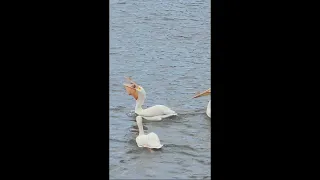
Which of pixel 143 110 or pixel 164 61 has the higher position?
pixel 164 61

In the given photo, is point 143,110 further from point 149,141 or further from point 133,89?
point 149,141

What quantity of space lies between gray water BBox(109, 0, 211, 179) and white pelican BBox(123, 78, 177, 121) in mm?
21

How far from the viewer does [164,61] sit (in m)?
2.95

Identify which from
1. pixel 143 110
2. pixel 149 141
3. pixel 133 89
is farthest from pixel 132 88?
pixel 149 141

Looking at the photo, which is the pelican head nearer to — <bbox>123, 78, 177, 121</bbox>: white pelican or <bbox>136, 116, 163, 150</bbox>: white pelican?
<bbox>123, 78, 177, 121</bbox>: white pelican

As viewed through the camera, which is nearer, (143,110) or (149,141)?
(149,141)

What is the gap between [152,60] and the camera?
296cm

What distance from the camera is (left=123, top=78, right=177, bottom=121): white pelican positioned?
115 inches

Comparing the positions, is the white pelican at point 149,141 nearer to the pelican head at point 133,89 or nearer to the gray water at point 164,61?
the gray water at point 164,61

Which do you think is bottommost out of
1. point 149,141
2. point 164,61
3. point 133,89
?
point 149,141

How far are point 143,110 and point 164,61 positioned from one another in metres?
0.23

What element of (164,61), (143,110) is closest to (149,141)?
(143,110)

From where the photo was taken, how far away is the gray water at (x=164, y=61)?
2.84m
